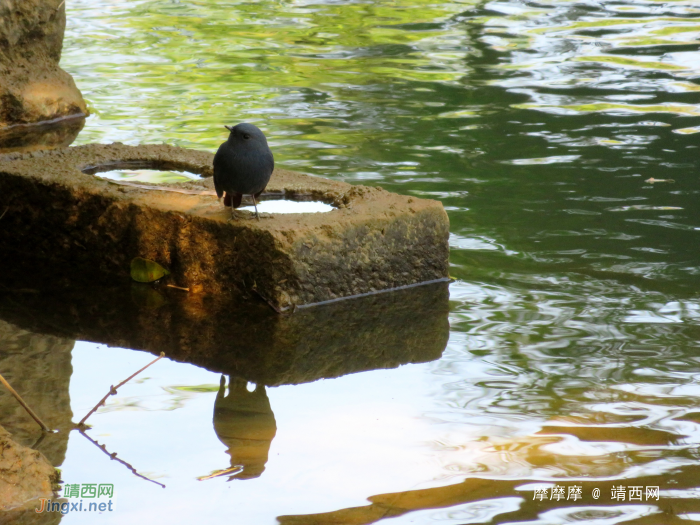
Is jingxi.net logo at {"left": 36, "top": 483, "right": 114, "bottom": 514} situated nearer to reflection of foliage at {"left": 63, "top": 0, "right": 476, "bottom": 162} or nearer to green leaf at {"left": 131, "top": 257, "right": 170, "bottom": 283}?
green leaf at {"left": 131, "top": 257, "right": 170, "bottom": 283}

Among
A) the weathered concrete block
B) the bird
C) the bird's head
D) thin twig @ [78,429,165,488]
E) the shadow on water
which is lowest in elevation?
the shadow on water

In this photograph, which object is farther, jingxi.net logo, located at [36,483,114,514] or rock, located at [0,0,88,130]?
rock, located at [0,0,88,130]

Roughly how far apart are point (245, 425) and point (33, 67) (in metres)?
5.29

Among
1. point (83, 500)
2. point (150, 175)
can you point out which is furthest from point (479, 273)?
point (83, 500)

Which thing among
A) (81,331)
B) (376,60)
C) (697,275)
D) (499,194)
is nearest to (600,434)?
(697,275)

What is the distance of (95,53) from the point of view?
9359mm

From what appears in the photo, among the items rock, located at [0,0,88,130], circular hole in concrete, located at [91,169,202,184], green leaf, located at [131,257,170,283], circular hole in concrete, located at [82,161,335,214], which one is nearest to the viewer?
green leaf, located at [131,257,170,283]

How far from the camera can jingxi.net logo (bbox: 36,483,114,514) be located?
250 centimetres

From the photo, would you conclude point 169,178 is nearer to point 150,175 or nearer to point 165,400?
point 150,175

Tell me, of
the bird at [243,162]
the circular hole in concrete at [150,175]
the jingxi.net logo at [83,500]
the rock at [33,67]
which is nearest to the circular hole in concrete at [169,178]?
the circular hole in concrete at [150,175]

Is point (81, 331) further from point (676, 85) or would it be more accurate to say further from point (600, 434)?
point (676, 85)

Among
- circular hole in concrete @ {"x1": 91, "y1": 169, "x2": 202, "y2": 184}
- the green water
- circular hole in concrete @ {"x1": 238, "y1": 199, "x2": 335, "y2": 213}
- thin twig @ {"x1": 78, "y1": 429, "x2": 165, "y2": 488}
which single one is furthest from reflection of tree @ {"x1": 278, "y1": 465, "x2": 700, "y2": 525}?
circular hole in concrete @ {"x1": 91, "y1": 169, "x2": 202, "y2": 184}

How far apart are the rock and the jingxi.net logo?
515 centimetres

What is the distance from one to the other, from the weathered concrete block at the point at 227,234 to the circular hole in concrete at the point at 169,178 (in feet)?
0.15
